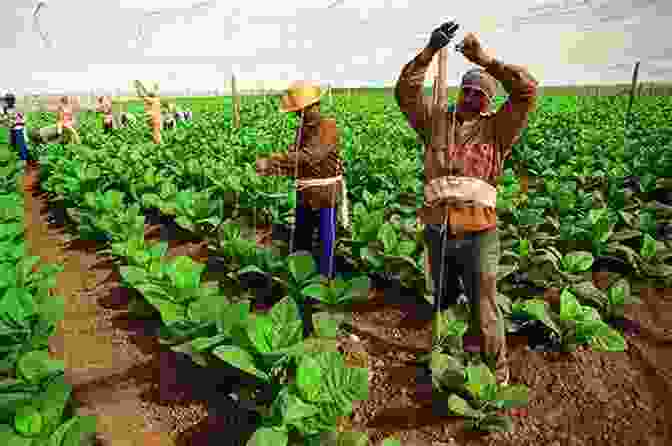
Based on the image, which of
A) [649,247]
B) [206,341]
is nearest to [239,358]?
[206,341]

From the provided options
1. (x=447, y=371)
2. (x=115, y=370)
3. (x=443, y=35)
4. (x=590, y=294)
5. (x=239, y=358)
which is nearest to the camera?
(x=443, y=35)

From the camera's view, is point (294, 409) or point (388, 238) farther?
point (388, 238)

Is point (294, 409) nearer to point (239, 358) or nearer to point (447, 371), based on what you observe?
point (239, 358)

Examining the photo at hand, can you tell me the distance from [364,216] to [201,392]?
2204 mm

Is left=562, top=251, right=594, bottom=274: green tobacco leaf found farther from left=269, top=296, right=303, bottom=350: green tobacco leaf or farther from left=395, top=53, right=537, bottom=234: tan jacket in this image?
left=269, top=296, right=303, bottom=350: green tobacco leaf

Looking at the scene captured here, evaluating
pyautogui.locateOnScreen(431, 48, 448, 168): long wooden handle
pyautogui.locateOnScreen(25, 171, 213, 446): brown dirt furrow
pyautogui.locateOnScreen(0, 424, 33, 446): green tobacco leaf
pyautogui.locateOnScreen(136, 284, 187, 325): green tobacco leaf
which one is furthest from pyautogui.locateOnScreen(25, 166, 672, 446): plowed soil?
pyautogui.locateOnScreen(431, 48, 448, 168): long wooden handle

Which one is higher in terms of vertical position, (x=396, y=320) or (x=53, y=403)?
Answer: (x=53, y=403)

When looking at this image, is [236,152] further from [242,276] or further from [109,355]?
[109,355]

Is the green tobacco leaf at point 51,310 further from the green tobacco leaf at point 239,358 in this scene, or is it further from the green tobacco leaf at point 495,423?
the green tobacco leaf at point 495,423

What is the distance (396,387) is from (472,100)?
5.79 feet

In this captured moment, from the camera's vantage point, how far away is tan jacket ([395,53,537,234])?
2342mm

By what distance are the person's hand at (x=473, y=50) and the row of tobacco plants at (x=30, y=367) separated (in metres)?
2.30

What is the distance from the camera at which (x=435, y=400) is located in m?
2.71

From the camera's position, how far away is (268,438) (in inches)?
71.7
